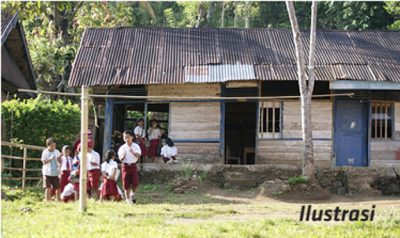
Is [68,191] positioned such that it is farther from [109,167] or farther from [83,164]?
[83,164]

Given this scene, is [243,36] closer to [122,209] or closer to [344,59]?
[344,59]

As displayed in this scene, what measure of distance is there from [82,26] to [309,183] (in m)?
15.1

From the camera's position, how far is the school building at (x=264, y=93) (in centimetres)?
1572

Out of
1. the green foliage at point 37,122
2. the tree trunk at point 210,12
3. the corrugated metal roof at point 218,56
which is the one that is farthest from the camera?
the tree trunk at point 210,12

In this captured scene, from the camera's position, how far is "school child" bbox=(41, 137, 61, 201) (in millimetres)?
11688

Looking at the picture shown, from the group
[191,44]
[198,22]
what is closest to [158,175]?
[191,44]

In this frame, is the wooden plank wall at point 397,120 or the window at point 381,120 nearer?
the wooden plank wall at point 397,120

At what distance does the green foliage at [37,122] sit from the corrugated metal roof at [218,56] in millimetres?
1047

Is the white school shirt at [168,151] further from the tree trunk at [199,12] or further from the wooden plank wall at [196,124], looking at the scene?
the tree trunk at [199,12]

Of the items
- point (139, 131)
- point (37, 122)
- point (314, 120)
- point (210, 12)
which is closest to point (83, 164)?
point (37, 122)

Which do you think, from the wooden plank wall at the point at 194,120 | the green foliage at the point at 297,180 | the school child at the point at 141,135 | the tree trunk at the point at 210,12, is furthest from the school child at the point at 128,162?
the tree trunk at the point at 210,12

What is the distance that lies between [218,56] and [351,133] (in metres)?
4.49

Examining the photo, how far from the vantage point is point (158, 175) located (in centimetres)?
1497

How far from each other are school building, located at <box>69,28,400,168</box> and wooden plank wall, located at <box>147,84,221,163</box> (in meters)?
0.03
